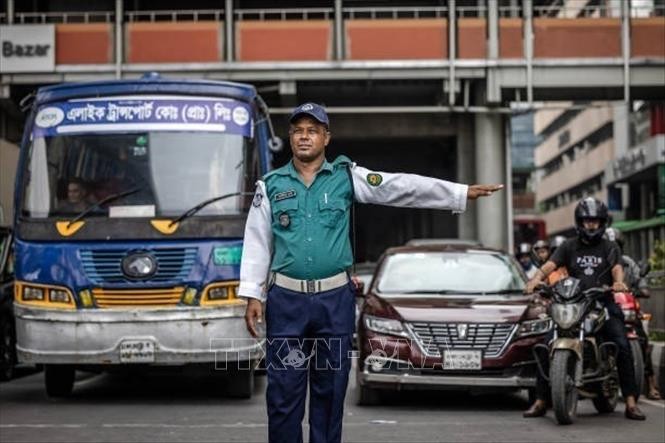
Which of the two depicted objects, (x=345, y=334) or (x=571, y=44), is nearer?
(x=345, y=334)

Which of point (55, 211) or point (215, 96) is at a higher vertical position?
point (215, 96)

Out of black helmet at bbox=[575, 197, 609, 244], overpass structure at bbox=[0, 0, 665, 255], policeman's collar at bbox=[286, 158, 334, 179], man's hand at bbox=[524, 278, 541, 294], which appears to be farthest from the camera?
overpass structure at bbox=[0, 0, 665, 255]

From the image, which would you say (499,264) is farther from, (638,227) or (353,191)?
(638,227)

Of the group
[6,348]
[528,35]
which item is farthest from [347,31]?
[6,348]

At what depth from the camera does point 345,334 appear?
17.8 ft

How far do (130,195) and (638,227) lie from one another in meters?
21.0

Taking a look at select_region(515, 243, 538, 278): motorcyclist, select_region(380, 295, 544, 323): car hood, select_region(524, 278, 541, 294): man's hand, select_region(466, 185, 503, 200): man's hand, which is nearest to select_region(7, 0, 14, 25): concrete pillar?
select_region(515, 243, 538, 278): motorcyclist

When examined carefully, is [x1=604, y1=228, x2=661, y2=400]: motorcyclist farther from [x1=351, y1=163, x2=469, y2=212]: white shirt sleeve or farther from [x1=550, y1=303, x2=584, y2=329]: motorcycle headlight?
[x1=351, y1=163, x2=469, y2=212]: white shirt sleeve

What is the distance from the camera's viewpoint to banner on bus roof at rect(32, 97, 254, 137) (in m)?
10.9

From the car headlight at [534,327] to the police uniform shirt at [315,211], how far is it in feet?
16.6

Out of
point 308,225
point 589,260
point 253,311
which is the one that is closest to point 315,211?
point 308,225

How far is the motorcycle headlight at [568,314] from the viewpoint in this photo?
9.20 meters

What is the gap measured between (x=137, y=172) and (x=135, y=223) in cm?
57

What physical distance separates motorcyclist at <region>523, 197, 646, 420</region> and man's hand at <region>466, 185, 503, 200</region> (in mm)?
4259
